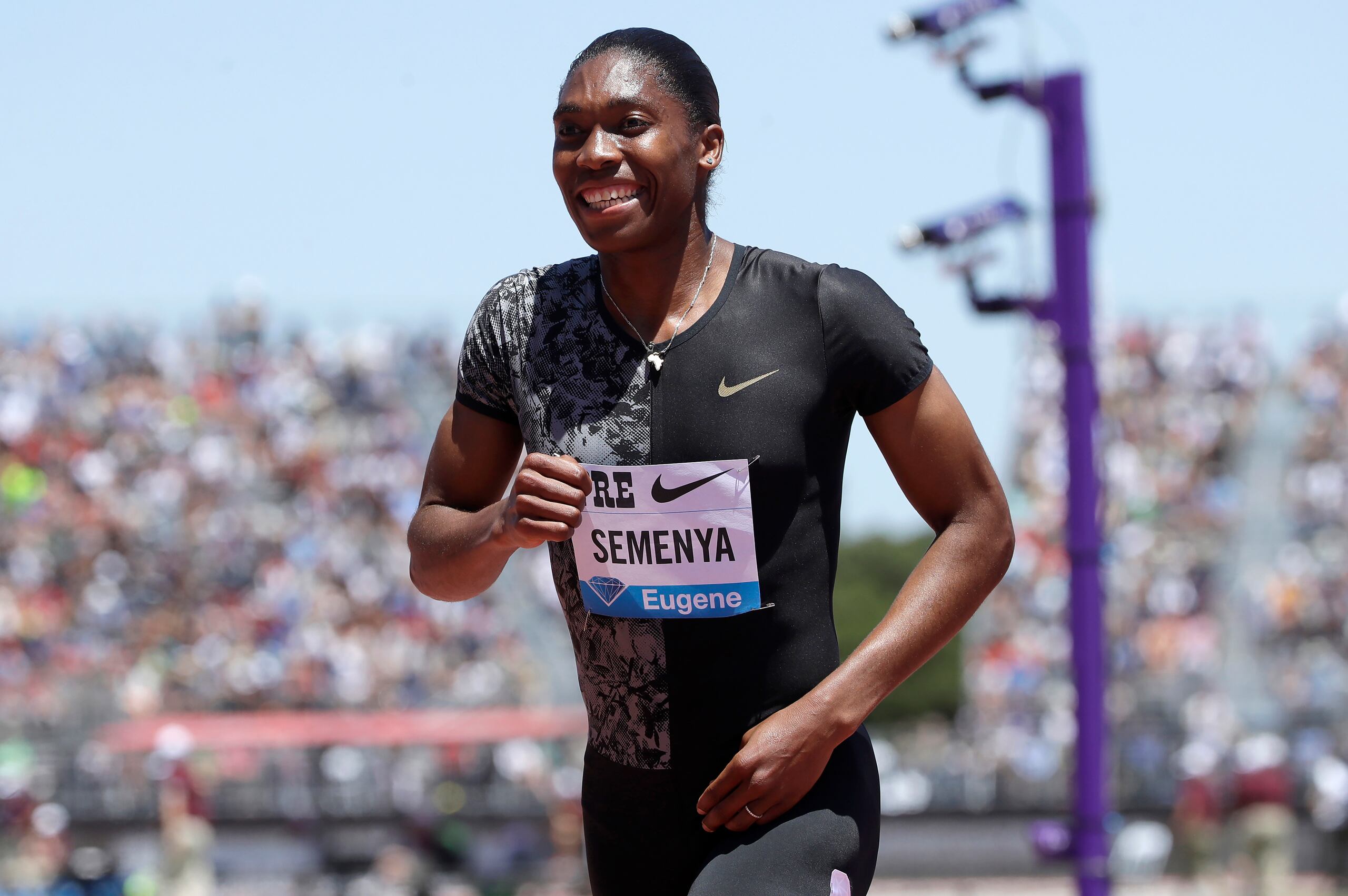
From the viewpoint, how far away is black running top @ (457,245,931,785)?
2.35 m

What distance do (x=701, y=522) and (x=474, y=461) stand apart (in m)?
0.46

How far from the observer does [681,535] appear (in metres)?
2.35

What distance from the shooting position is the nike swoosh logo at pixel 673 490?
7.68ft

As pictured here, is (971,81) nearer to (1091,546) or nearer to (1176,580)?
(1091,546)

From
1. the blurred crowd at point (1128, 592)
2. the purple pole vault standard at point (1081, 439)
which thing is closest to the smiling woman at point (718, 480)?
the purple pole vault standard at point (1081, 439)

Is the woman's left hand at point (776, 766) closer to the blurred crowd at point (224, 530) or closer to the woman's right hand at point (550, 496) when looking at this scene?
the woman's right hand at point (550, 496)

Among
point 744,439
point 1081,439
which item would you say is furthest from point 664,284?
point 1081,439

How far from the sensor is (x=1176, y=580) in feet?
60.0

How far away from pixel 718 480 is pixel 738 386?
143 mm

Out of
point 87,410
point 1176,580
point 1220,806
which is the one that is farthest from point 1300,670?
point 87,410

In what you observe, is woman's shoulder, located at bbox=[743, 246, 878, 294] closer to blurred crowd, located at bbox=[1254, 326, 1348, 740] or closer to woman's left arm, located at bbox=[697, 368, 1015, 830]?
woman's left arm, located at bbox=[697, 368, 1015, 830]

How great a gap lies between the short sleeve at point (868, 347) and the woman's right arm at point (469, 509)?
0.42m

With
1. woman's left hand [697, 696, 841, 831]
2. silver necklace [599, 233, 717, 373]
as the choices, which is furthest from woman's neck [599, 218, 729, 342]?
woman's left hand [697, 696, 841, 831]

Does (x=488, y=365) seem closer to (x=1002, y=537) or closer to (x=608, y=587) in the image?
(x=608, y=587)
